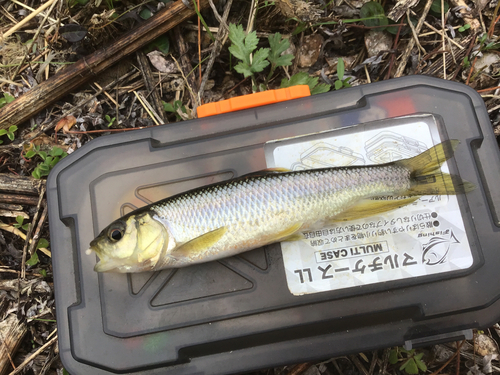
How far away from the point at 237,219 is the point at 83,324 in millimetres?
1245

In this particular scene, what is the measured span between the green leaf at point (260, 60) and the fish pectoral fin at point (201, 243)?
4.32ft

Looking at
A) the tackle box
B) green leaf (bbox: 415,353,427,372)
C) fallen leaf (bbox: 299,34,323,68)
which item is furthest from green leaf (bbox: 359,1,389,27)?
green leaf (bbox: 415,353,427,372)

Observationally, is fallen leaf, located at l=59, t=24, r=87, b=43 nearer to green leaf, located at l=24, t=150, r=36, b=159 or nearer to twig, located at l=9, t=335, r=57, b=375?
green leaf, located at l=24, t=150, r=36, b=159

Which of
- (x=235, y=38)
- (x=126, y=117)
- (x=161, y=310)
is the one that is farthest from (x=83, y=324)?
(x=235, y=38)

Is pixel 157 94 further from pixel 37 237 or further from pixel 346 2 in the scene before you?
pixel 346 2

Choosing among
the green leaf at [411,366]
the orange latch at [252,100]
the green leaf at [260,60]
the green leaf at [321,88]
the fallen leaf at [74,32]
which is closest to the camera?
the orange latch at [252,100]

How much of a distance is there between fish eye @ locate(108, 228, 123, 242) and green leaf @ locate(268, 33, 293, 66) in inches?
68.2

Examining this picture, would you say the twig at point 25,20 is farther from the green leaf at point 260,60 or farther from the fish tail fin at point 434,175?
the fish tail fin at point 434,175

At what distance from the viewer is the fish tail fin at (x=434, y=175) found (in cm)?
214

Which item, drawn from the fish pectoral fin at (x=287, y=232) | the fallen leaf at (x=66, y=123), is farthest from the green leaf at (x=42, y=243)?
the fish pectoral fin at (x=287, y=232)

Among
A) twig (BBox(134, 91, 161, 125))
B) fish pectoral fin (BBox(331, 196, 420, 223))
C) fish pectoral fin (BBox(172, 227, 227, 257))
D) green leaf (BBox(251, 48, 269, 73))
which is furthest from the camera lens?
twig (BBox(134, 91, 161, 125))

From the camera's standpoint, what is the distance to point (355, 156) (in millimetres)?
2316

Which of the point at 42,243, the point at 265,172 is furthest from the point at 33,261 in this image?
the point at 265,172

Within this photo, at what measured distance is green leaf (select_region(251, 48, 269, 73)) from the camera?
8.50 ft
